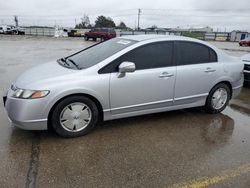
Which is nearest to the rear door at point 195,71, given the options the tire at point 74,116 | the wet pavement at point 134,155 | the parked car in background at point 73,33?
the wet pavement at point 134,155

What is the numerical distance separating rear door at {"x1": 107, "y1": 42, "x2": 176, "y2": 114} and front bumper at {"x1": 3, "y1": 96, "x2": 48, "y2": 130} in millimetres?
1095

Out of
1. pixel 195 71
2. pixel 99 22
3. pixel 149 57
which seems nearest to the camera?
pixel 149 57

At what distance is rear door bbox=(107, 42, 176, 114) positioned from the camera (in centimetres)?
412

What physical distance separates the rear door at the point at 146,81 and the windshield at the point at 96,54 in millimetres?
281

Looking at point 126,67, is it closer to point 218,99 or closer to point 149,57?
point 149,57

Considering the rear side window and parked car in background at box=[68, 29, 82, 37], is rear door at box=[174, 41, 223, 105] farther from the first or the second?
parked car in background at box=[68, 29, 82, 37]

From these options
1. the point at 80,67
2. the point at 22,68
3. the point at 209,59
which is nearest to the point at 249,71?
the point at 209,59

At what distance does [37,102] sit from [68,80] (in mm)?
531

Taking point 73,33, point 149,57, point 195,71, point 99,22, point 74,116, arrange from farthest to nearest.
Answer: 1. point 99,22
2. point 73,33
3. point 195,71
4. point 149,57
5. point 74,116

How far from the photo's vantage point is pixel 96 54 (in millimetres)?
4594

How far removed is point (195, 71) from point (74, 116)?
2.34m

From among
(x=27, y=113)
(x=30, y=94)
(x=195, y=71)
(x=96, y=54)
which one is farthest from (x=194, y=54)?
(x=27, y=113)

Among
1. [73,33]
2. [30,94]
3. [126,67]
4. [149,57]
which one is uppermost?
[149,57]

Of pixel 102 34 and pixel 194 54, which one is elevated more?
pixel 194 54
